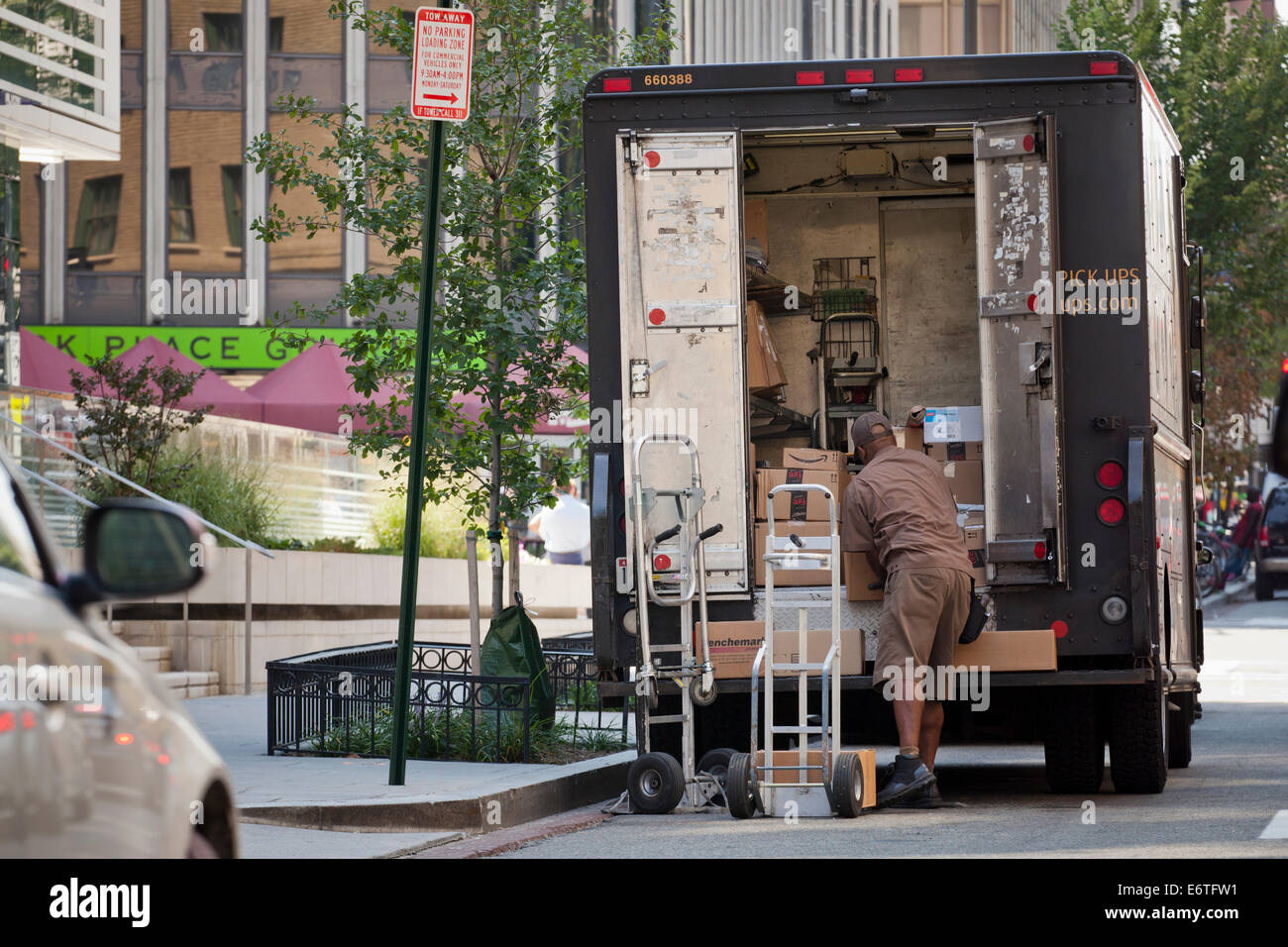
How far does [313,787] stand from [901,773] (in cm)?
279

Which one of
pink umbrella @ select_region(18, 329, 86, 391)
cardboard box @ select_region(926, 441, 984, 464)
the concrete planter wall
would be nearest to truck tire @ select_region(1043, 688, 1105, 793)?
cardboard box @ select_region(926, 441, 984, 464)

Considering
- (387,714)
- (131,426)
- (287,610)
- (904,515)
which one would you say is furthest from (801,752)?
(287,610)

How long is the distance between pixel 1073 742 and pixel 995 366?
191cm

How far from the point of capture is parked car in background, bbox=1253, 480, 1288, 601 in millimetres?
33969

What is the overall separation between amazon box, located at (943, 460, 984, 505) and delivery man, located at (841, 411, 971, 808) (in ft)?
2.27

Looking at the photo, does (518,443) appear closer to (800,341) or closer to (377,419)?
(377,419)

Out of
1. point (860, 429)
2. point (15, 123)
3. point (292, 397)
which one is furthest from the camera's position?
point (292, 397)

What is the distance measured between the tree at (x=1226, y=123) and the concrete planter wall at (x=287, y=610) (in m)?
11.4

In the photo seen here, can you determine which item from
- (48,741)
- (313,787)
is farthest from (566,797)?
(48,741)

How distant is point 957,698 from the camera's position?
955 cm

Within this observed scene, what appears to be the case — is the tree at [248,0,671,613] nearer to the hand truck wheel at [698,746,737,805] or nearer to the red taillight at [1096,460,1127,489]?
the hand truck wheel at [698,746,737,805]

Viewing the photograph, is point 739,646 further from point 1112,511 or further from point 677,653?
point 1112,511

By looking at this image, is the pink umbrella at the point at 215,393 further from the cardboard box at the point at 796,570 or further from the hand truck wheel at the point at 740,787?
the hand truck wheel at the point at 740,787

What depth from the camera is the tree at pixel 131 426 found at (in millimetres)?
16891
